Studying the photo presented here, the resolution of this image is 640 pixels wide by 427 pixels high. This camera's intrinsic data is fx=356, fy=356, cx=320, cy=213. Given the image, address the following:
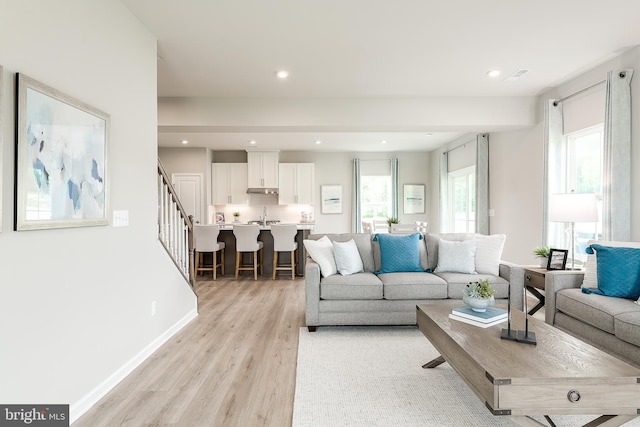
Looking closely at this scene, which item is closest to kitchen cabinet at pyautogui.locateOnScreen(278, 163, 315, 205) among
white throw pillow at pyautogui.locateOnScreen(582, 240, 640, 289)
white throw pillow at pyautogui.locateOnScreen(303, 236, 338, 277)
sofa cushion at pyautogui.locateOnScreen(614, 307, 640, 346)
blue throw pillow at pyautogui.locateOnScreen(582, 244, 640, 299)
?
white throw pillow at pyautogui.locateOnScreen(303, 236, 338, 277)

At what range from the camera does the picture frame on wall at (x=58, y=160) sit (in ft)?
5.72

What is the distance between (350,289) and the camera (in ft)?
11.5

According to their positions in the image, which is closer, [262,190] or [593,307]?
[593,307]

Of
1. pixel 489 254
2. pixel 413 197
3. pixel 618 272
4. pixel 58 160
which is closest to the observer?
pixel 58 160

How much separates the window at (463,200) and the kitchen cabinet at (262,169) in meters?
4.11

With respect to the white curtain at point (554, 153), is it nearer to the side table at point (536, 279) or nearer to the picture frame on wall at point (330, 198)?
the side table at point (536, 279)

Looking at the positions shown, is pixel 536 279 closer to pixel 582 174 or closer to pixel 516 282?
pixel 516 282

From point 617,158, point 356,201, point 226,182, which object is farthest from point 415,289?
point 226,182

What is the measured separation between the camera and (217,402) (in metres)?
2.22

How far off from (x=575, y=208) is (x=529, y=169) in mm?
1638

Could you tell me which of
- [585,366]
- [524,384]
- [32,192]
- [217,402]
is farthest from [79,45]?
[585,366]

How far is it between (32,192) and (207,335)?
213 cm

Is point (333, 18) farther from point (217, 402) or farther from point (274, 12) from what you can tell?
point (217, 402)

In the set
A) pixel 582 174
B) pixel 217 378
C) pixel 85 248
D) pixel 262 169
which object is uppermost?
pixel 262 169
